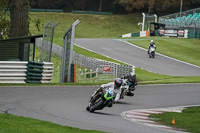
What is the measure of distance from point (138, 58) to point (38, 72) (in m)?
23.9

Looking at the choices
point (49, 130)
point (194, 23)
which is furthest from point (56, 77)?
point (194, 23)

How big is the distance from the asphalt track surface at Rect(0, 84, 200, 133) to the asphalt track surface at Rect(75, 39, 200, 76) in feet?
44.0

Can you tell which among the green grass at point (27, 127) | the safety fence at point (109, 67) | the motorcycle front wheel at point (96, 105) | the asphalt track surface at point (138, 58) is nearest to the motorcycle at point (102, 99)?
the motorcycle front wheel at point (96, 105)

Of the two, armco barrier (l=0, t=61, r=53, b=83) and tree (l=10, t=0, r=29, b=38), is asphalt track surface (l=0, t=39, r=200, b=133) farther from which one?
tree (l=10, t=0, r=29, b=38)

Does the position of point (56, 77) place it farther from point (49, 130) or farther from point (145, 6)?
point (145, 6)

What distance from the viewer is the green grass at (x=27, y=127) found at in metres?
10.2

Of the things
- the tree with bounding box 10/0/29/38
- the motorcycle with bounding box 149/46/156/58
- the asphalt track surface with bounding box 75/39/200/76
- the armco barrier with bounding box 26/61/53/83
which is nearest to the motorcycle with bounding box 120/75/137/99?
the armco barrier with bounding box 26/61/53/83

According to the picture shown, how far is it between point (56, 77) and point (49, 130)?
86.8ft

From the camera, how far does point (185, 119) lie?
15.9 m

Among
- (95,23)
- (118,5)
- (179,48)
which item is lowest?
(179,48)

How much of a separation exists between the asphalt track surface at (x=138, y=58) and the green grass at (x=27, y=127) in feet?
89.6

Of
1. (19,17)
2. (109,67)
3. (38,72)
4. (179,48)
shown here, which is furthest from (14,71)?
(179,48)

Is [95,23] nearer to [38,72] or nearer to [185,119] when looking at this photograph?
[38,72]

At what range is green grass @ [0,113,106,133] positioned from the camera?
10164mm
